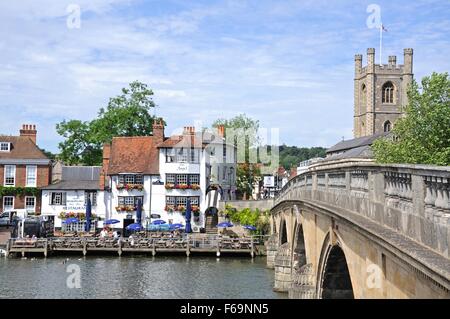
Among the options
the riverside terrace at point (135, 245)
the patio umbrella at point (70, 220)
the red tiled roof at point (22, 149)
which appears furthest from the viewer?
the red tiled roof at point (22, 149)

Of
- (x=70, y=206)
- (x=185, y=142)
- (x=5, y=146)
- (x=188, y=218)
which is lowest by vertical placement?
(x=188, y=218)

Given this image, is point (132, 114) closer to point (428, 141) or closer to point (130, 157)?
point (130, 157)

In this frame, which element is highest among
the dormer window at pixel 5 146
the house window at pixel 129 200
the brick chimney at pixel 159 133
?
the brick chimney at pixel 159 133

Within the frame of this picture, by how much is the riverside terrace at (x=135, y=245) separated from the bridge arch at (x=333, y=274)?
1037 inches

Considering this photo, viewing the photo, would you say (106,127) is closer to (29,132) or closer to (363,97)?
(29,132)

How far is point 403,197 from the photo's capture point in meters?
10.9

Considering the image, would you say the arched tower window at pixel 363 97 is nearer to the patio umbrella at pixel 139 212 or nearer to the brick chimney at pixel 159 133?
the brick chimney at pixel 159 133

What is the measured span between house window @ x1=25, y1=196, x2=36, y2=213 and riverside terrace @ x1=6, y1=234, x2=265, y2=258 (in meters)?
13.1

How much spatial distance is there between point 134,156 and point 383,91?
2055 inches

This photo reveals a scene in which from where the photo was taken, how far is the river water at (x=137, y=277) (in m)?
32.4

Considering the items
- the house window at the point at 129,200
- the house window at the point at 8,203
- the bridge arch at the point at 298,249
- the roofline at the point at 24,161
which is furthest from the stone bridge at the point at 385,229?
the house window at the point at 8,203

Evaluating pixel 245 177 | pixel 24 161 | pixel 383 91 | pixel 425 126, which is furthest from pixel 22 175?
pixel 383 91

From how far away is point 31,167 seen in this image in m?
62.4
